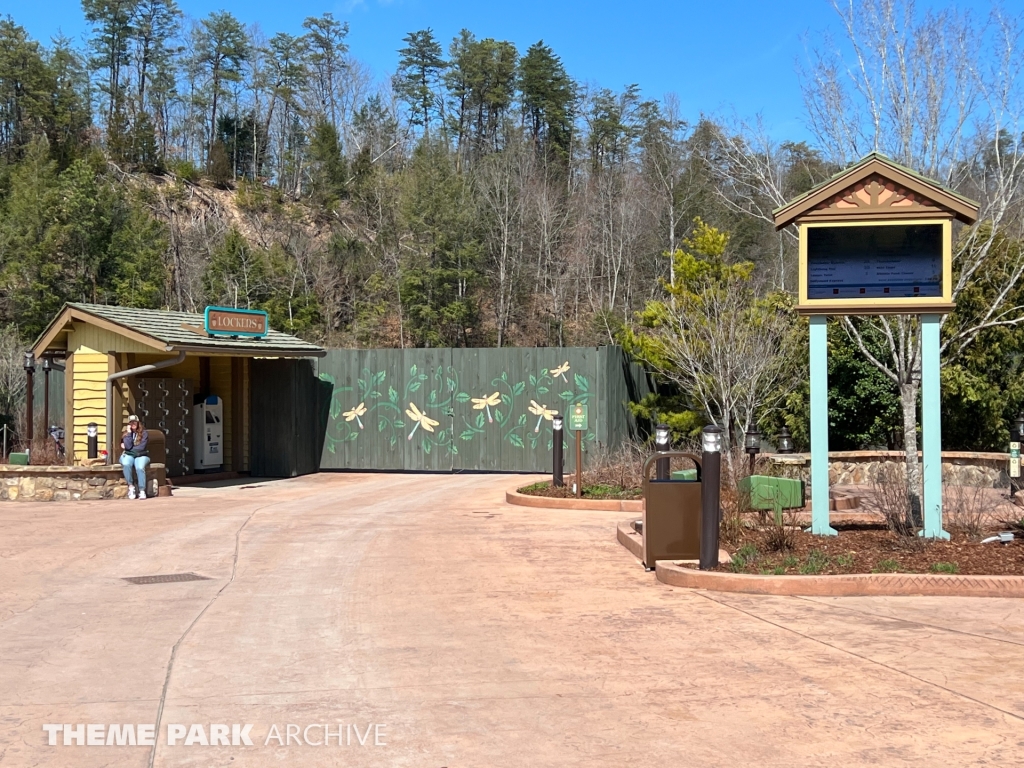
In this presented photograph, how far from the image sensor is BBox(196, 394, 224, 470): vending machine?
2131 cm

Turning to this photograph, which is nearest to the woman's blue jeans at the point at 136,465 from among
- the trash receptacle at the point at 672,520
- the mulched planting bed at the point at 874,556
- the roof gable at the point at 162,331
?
the roof gable at the point at 162,331

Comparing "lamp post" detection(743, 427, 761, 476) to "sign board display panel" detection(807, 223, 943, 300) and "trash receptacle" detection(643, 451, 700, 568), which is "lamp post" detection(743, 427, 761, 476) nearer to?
"sign board display panel" detection(807, 223, 943, 300)

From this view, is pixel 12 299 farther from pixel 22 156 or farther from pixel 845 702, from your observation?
pixel 845 702

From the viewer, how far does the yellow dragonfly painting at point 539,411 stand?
21.5 meters

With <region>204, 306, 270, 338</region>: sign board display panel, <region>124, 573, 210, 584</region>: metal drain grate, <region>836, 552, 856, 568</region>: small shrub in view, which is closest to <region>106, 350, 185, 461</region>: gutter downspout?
<region>204, 306, 270, 338</region>: sign board display panel

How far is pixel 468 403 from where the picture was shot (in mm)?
21938

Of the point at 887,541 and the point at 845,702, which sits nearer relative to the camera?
the point at 845,702

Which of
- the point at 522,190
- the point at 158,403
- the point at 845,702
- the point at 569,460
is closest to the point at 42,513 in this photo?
the point at 158,403

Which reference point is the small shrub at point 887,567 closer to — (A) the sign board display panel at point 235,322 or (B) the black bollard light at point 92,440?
(A) the sign board display panel at point 235,322

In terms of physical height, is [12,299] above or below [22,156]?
below

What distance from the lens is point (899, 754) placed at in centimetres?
495

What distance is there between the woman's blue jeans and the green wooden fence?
19.1 ft

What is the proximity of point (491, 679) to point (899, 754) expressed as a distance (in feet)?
8.02

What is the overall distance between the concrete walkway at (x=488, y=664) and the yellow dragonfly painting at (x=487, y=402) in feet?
33.3
